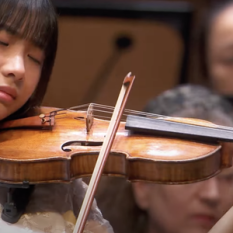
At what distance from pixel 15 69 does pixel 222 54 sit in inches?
21.5

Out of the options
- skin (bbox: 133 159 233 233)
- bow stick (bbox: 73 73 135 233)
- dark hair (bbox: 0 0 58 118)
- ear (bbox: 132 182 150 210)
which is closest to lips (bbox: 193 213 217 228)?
skin (bbox: 133 159 233 233)

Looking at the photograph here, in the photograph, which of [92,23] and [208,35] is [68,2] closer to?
[92,23]

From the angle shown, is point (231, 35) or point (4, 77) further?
point (231, 35)

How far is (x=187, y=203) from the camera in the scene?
2.50 feet

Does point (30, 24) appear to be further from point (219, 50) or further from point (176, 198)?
point (219, 50)

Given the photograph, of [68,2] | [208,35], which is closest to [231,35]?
[208,35]

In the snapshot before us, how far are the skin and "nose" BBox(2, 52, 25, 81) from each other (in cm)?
34

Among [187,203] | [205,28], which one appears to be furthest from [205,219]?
[205,28]

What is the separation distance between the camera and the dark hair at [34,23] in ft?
2.08

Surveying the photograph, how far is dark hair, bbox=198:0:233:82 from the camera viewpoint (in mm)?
1108

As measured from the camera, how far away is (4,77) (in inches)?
25.0

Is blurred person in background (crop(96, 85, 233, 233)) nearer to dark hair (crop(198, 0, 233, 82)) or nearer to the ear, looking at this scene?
the ear

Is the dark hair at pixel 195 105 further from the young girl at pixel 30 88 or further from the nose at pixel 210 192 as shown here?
the young girl at pixel 30 88

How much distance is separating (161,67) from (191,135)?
0.72m
